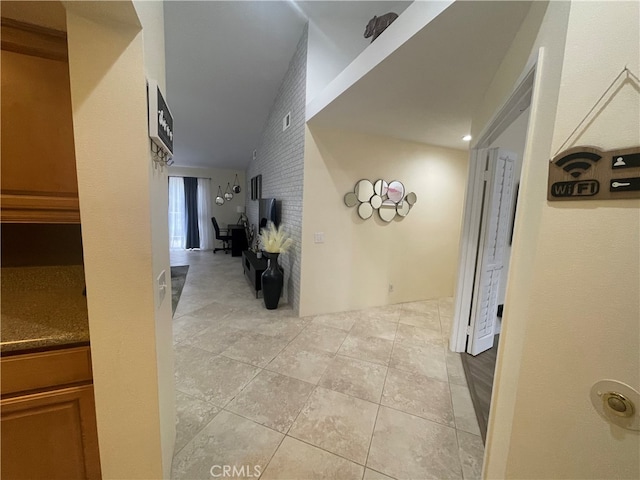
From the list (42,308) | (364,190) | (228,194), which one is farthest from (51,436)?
(228,194)

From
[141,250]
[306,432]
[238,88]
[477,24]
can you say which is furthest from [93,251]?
[238,88]

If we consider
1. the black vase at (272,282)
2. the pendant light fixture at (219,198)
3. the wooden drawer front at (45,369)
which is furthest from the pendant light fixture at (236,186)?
the wooden drawer front at (45,369)

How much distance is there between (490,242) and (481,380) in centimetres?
120

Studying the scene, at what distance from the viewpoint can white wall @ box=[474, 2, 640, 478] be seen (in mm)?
665

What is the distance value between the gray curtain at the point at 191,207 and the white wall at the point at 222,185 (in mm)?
271

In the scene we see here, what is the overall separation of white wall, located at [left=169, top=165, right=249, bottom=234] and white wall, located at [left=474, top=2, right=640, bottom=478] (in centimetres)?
803

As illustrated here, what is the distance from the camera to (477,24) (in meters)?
1.25

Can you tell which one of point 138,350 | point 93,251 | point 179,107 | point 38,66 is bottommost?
point 138,350

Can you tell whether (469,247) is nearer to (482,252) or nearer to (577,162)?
(482,252)

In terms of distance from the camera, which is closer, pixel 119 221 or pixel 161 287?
pixel 119 221

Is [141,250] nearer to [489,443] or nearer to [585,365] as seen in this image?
[585,365]

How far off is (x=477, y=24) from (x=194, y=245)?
8.28m

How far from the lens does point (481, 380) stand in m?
2.10

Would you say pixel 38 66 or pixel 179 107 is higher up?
pixel 179 107
